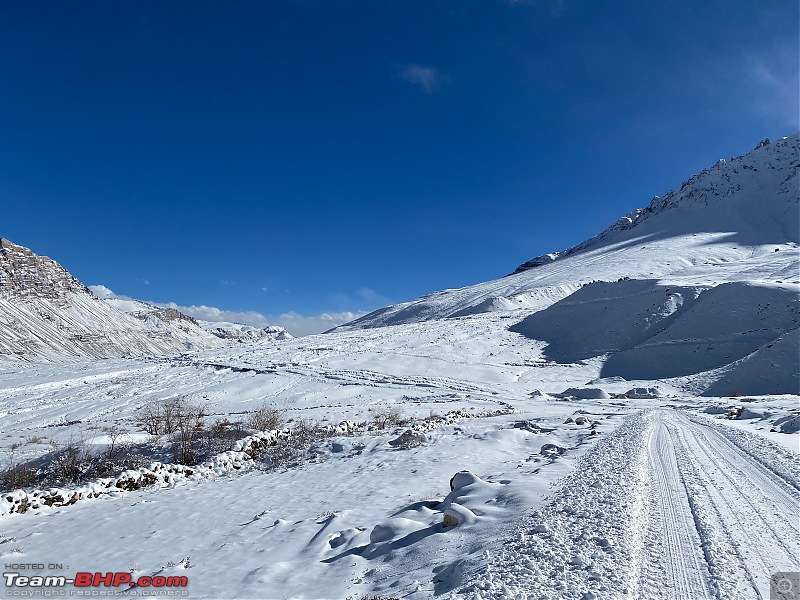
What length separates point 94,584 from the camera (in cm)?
587

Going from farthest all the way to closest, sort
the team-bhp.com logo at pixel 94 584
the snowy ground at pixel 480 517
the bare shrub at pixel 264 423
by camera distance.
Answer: the bare shrub at pixel 264 423 → the team-bhp.com logo at pixel 94 584 → the snowy ground at pixel 480 517

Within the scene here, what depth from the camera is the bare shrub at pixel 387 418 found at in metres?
18.2

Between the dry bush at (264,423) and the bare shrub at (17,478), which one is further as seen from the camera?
the dry bush at (264,423)

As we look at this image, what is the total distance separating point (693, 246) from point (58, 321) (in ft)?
586

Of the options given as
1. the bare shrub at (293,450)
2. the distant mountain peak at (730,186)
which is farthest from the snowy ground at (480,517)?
the distant mountain peak at (730,186)

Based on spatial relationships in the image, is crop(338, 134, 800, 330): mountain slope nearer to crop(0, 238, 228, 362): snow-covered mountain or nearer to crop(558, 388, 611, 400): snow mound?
crop(558, 388, 611, 400): snow mound

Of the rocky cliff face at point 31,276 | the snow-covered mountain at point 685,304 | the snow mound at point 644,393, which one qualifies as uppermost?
the rocky cliff face at point 31,276

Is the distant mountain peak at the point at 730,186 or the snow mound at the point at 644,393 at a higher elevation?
the distant mountain peak at the point at 730,186

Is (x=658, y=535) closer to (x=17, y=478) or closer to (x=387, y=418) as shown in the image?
(x=17, y=478)

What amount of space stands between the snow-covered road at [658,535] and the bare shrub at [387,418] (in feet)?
33.9

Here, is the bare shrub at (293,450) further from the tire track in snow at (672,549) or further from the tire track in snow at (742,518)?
the tire track in snow at (742,518)

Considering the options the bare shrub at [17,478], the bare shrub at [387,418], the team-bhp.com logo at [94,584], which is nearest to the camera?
the team-bhp.com logo at [94,584]

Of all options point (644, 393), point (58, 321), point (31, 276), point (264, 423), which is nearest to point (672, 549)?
point (264, 423)

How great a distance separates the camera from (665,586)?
4.10 meters
